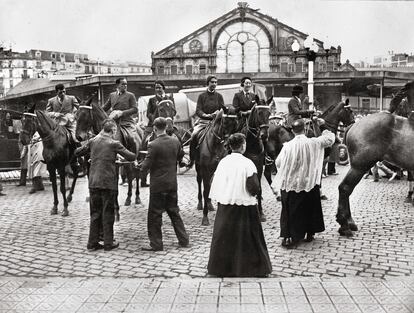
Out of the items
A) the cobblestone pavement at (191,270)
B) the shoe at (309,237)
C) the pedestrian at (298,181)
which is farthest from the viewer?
the shoe at (309,237)

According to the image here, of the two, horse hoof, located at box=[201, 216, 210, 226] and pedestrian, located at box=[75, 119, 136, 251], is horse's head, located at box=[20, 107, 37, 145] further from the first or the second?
horse hoof, located at box=[201, 216, 210, 226]

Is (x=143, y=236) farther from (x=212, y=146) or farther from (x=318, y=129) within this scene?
(x=318, y=129)

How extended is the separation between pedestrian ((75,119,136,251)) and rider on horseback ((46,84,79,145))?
168 inches

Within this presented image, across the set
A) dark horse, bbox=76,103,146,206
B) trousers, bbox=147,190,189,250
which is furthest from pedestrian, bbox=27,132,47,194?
trousers, bbox=147,190,189,250

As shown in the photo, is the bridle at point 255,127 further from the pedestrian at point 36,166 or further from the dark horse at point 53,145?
the pedestrian at point 36,166

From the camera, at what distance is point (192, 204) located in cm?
1143

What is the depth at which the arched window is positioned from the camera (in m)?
56.3

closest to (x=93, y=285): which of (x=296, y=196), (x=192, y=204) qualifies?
(x=296, y=196)

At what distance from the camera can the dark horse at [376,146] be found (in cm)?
827

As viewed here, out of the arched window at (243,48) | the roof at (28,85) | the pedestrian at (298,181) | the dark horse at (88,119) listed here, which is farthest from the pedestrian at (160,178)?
the arched window at (243,48)

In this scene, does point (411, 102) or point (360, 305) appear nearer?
point (360, 305)

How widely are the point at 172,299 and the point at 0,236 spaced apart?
15.6ft

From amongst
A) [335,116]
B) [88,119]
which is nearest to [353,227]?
[335,116]

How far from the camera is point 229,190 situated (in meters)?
6.02
